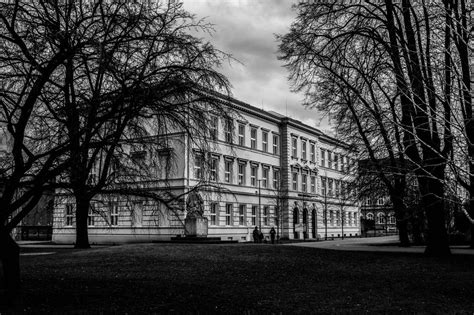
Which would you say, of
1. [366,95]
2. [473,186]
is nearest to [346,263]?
[366,95]

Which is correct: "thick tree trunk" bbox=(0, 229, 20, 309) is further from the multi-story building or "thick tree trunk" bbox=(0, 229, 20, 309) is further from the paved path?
the multi-story building

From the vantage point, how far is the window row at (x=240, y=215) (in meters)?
48.2

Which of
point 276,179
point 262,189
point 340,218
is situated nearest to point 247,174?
point 262,189

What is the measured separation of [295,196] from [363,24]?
4076cm

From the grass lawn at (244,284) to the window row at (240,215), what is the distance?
90.4 ft

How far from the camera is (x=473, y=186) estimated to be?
7.99m

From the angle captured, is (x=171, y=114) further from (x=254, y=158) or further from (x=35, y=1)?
(x=254, y=158)

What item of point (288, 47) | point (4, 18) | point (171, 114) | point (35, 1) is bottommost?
point (171, 114)

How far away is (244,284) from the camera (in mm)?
12844

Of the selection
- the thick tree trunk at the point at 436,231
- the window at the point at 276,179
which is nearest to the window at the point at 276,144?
the window at the point at 276,179

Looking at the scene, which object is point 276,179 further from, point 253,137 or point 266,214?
point 253,137

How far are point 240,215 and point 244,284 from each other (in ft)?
129

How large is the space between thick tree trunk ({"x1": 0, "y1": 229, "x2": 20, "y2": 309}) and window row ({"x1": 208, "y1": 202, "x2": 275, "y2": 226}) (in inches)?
1482

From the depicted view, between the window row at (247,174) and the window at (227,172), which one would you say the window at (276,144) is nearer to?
the window row at (247,174)
